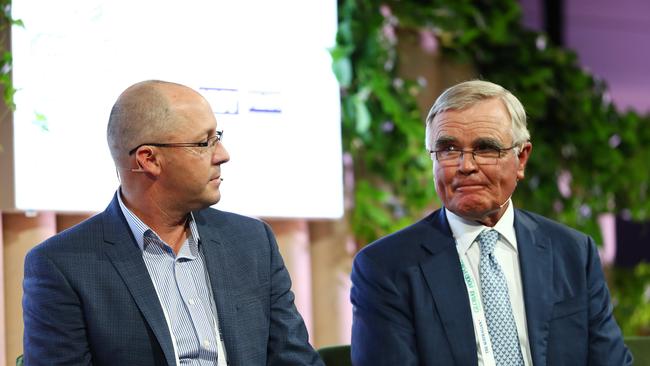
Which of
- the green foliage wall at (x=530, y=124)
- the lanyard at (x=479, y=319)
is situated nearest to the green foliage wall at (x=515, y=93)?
the green foliage wall at (x=530, y=124)

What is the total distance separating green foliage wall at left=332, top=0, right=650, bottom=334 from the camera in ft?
13.8

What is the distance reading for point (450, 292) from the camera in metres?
2.95

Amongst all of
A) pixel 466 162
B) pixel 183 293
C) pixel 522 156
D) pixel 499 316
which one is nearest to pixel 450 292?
pixel 499 316

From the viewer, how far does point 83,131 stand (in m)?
3.20

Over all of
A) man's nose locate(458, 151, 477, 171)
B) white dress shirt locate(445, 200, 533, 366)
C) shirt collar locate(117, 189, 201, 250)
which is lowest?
white dress shirt locate(445, 200, 533, 366)

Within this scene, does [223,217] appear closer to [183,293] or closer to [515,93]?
[183,293]

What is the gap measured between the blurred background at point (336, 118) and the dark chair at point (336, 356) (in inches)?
27.7

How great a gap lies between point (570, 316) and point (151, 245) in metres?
1.32

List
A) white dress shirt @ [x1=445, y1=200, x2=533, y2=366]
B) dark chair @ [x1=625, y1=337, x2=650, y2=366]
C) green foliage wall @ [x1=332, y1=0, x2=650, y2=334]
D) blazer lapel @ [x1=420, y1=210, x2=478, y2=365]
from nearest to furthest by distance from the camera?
blazer lapel @ [x1=420, y1=210, x2=478, y2=365] < white dress shirt @ [x1=445, y1=200, x2=533, y2=366] < dark chair @ [x1=625, y1=337, x2=650, y2=366] < green foliage wall @ [x1=332, y1=0, x2=650, y2=334]

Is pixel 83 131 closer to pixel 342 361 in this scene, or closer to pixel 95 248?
pixel 95 248

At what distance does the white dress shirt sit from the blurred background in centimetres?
84

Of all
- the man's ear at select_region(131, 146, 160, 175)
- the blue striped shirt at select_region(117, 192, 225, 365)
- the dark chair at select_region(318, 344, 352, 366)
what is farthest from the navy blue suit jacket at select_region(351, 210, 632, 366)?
the man's ear at select_region(131, 146, 160, 175)

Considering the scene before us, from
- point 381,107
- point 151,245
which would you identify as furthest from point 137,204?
point 381,107

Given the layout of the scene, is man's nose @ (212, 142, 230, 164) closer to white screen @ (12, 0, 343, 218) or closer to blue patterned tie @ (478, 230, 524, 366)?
white screen @ (12, 0, 343, 218)
